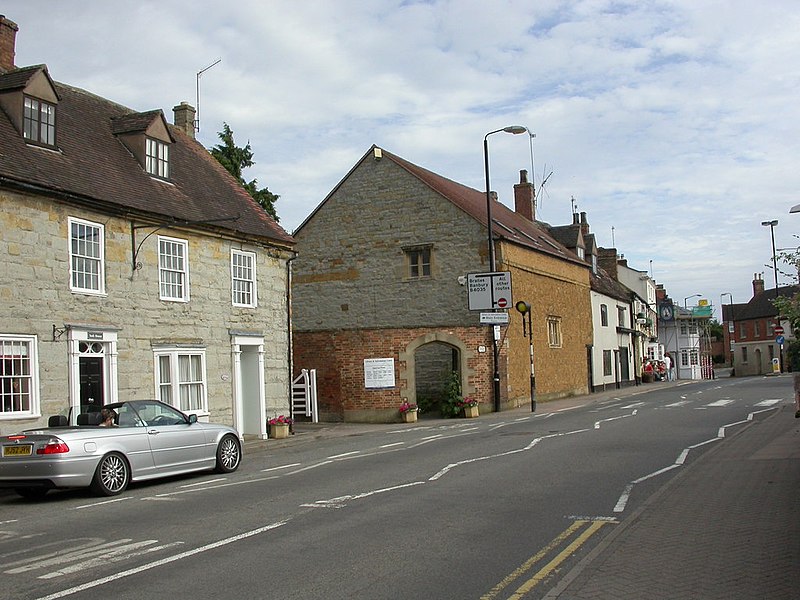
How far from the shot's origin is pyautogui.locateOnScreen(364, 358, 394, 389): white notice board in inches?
1244

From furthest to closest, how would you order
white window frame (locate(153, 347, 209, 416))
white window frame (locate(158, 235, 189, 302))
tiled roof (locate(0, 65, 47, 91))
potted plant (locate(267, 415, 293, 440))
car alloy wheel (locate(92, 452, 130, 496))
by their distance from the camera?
potted plant (locate(267, 415, 293, 440)) < white window frame (locate(158, 235, 189, 302)) < white window frame (locate(153, 347, 209, 416)) < tiled roof (locate(0, 65, 47, 91)) < car alloy wheel (locate(92, 452, 130, 496))

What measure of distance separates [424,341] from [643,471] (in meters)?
18.9

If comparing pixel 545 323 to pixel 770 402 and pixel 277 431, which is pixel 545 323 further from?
pixel 277 431

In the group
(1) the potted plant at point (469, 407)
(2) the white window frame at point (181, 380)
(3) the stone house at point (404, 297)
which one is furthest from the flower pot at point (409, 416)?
(2) the white window frame at point (181, 380)

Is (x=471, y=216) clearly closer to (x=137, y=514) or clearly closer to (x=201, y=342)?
(x=201, y=342)

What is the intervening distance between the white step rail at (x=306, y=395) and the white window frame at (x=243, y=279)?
7290 millimetres

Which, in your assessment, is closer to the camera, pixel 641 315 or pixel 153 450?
pixel 153 450

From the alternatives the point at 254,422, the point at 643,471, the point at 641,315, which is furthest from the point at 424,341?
the point at 641,315

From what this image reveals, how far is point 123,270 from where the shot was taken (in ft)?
64.6

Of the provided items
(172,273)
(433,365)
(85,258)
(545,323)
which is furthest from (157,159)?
(545,323)

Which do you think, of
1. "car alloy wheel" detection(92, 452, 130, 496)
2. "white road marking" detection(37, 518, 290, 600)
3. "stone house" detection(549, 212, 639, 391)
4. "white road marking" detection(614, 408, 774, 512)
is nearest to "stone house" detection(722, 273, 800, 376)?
"stone house" detection(549, 212, 639, 391)

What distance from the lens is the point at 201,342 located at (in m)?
22.0

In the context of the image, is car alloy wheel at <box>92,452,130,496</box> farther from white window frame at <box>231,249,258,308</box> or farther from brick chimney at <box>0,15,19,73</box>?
brick chimney at <box>0,15,19,73</box>

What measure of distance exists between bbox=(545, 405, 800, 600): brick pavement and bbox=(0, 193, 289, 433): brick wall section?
12.5m
